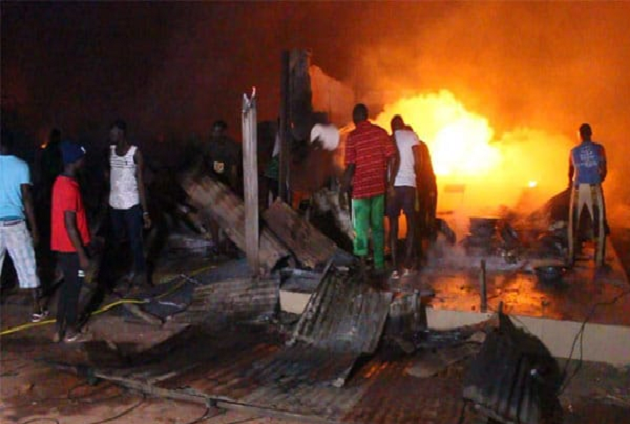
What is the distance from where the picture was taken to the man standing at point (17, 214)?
7.31m

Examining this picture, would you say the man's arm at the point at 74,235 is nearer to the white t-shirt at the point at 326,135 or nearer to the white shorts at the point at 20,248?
the white shorts at the point at 20,248

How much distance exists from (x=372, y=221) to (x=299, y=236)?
3.47ft

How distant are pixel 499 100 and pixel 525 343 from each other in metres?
10.7

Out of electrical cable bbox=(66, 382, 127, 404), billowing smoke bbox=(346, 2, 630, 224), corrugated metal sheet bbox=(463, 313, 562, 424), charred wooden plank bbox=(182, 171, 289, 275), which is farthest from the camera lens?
billowing smoke bbox=(346, 2, 630, 224)

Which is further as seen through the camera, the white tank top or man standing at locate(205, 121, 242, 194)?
man standing at locate(205, 121, 242, 194)

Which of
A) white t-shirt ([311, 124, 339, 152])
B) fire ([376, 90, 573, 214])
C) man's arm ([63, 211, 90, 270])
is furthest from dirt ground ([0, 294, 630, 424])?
fire ([376, 90, 573, 214])

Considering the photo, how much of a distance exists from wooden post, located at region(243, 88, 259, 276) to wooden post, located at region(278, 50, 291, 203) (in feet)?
3.53

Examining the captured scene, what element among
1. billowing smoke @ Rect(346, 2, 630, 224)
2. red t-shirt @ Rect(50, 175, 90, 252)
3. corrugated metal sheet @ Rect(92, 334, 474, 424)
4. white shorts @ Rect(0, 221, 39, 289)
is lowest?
corrugated metal sheet @ Rect(92, 334, 474, 424)

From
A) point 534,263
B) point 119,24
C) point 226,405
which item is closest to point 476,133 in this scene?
point 534,263

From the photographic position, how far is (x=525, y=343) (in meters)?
6.33

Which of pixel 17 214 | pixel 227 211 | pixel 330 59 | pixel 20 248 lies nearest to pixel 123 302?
pixel 20 248

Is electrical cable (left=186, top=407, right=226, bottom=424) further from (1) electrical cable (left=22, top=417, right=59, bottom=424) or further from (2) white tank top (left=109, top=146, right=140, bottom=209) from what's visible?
(2) white tank top (left=109, top=146, right=140, bottom=209)

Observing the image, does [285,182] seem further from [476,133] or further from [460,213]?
[476,133]

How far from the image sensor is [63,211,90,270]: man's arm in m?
6.56
